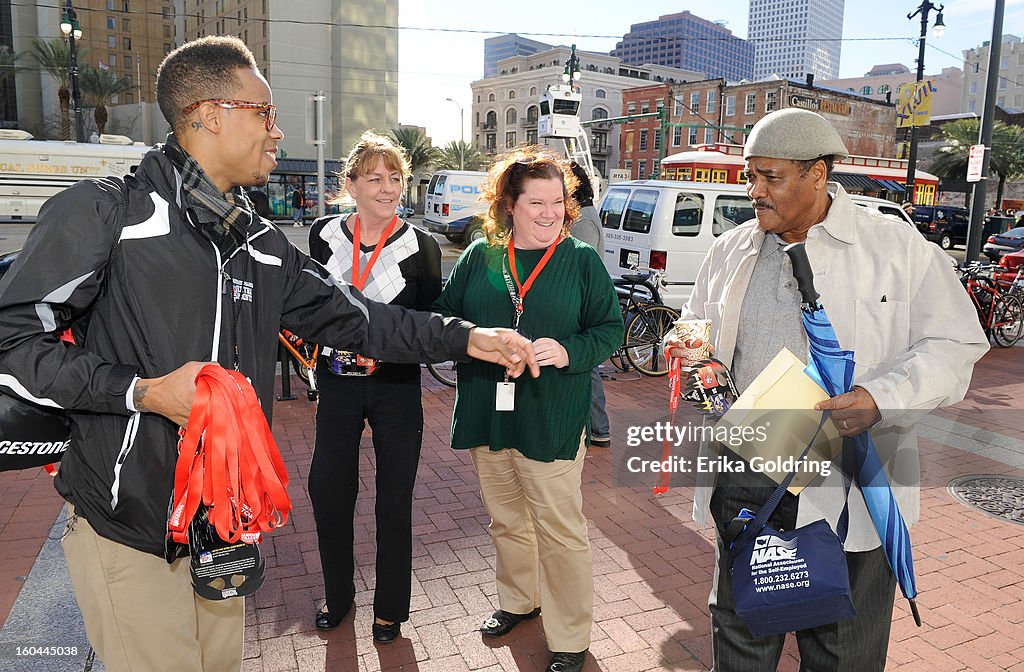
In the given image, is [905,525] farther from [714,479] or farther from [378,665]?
[378,665]

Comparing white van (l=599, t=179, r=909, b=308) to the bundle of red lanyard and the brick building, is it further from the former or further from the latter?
the brick building

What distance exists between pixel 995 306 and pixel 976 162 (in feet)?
21.4

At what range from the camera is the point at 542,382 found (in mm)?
2967

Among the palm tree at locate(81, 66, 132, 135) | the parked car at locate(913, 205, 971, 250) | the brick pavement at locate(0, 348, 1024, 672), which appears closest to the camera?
the brick pavement at locate(0, 348, 1024, 672)

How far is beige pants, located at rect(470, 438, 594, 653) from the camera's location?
2.99 m

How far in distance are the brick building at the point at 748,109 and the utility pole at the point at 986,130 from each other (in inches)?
1523

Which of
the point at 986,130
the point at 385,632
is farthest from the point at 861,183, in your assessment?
the point at 385,632

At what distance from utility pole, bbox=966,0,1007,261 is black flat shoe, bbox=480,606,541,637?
51.1ft

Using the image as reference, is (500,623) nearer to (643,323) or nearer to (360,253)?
(360,253)

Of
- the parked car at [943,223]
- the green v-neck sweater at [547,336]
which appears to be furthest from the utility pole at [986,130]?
the parked car at [943,223]

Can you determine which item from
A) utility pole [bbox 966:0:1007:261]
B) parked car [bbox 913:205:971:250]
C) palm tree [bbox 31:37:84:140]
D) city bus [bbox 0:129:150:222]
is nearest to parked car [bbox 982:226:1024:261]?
parked car [bbox 913:205:971:250]

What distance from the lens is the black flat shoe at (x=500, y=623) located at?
3.31 meters

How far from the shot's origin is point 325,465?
326 cm

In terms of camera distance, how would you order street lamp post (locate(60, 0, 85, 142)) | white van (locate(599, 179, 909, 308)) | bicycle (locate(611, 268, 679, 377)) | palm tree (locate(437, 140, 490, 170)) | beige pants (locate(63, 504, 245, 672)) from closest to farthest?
1. beige pants (locate(63, 504, 245, 672))
2. bicycle (locate(611, 268, 679, 377))
3. white van (locate(599, 179, 909, 308))
4. street lamp post (locate(60, 0, 85, 142))
5. palm tree (locate(437, 140, 490, 170))
